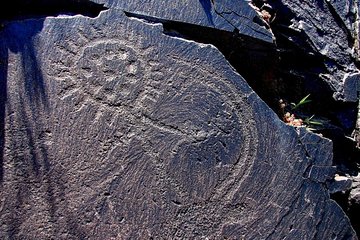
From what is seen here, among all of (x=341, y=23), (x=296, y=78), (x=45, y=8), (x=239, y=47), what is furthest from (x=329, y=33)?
(x=45, y=8)

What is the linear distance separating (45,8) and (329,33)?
160 cm

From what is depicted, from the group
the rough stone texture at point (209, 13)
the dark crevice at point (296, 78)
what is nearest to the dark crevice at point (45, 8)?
the rough stone texture at point (209, 13)

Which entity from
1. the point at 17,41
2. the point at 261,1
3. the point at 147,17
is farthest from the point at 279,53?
the point at 17,41

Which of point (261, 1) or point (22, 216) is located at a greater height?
point (261, 1)

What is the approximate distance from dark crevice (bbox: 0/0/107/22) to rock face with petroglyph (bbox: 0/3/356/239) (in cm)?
9

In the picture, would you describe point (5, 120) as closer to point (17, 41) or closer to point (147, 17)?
point (17, 41)

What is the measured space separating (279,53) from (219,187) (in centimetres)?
92

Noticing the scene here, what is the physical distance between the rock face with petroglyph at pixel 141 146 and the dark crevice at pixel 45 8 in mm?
92

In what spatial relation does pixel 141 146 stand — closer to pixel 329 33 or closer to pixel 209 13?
pixel 209 13

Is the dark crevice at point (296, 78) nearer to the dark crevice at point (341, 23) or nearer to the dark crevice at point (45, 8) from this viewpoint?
the dark crevice at point (341, 23)

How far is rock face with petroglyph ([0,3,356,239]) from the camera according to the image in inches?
63.1

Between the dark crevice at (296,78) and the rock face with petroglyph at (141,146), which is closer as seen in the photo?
the rock face with petroglyph at (141,146)

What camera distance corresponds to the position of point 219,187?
180 cm

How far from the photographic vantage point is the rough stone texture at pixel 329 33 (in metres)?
2.34
